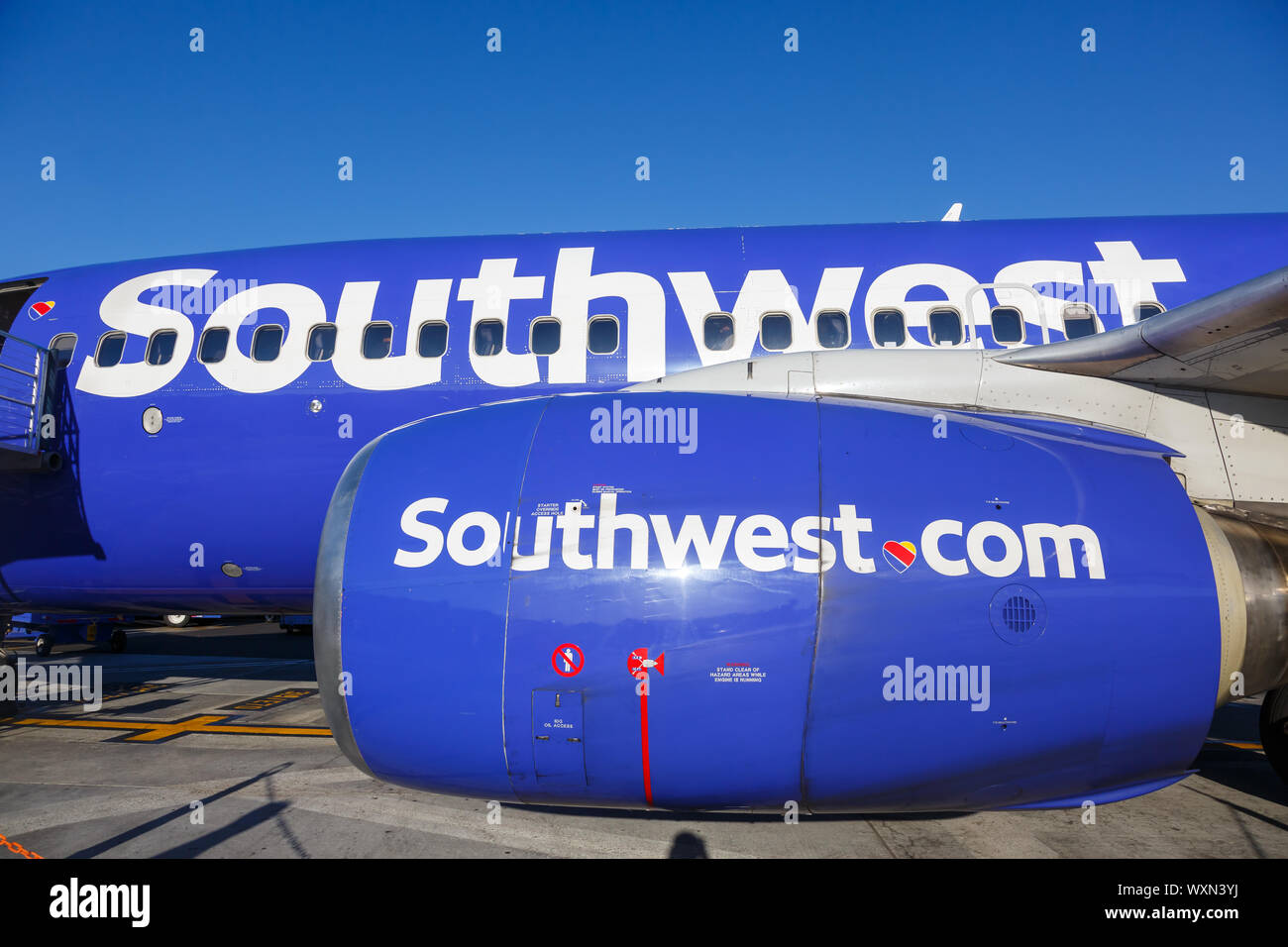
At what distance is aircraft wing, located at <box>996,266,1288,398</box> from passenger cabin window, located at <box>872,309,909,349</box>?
1093mm

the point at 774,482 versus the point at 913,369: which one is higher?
the point at 913,369

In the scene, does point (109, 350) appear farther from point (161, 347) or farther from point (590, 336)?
point (590, 336)

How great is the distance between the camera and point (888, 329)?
5.98 metres

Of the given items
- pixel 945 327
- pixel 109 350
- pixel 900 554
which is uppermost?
pixel 109 350

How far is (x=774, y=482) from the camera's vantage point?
3957 mm

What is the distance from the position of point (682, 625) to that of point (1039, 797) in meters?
2.30

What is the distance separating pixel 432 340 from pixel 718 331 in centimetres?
262

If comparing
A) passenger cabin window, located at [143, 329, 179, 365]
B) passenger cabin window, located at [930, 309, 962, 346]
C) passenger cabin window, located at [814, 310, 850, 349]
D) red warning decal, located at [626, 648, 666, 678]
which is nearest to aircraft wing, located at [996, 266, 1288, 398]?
passenger cabin window, located at [930, 309, 962, 346]

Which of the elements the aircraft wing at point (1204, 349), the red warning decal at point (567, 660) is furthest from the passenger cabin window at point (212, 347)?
the aircraft wing at point (1204, 349)

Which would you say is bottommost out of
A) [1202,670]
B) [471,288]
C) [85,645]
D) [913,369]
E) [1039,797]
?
[85,645]


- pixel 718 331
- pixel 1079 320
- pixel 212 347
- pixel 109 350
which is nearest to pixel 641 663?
pixel 718 331
